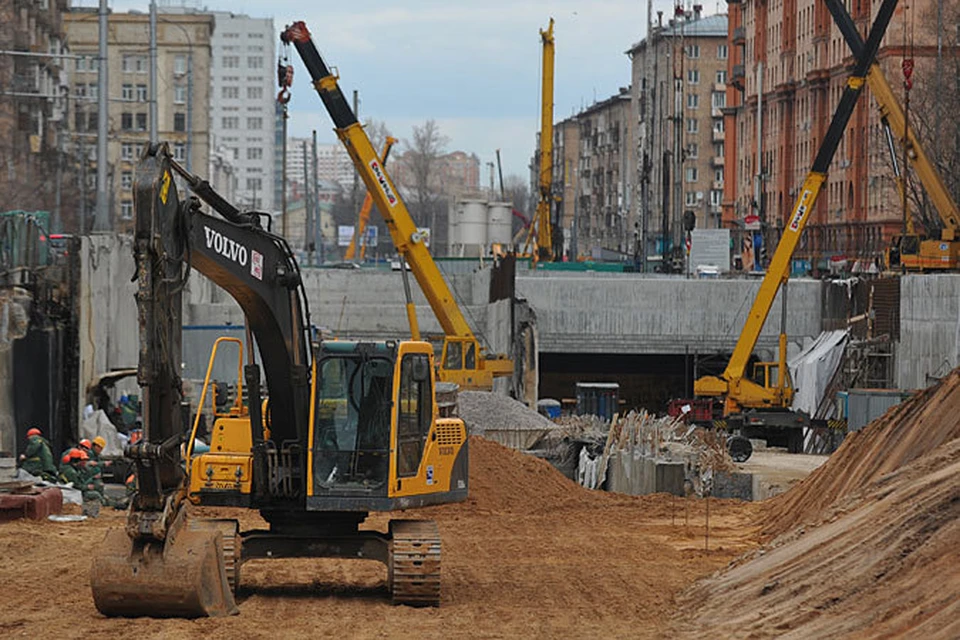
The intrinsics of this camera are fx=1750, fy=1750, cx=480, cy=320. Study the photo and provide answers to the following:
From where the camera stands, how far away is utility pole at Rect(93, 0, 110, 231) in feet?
Answer: 126

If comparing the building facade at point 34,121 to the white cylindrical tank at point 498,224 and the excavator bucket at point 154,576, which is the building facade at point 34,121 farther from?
the excavator bucket at point 154,576

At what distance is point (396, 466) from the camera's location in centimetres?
1656

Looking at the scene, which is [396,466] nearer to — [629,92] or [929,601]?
[929,601]

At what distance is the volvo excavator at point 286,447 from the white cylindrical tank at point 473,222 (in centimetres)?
5875

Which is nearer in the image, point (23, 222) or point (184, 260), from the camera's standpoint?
point (184, 260)

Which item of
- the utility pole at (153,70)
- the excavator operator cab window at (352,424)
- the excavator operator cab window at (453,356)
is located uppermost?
the utility pole at (153,70)

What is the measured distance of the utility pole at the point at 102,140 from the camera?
38.3 m

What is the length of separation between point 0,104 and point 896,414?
2338 inches

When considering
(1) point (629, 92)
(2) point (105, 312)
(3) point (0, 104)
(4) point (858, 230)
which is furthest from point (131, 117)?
(2) point (105, 312)

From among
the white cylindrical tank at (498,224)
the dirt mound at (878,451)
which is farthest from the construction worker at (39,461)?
the white cylindrical tank at (498,224)

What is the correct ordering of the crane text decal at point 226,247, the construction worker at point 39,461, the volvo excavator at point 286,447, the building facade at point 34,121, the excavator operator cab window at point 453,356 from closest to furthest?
1. the volvo excavator at point 286,447
2. the crane text decal at point 226,247
3. the construction worker at point 39,461
4. the excavator operator cab window at point 453,356
5. the building facade at point 34,121

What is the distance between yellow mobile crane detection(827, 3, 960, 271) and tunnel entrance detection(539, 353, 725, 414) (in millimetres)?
7523

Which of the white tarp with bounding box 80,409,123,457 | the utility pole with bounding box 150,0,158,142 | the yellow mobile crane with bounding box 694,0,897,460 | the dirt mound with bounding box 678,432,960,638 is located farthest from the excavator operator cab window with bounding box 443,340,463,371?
the dirt mound with bounding box 678,432,960,638

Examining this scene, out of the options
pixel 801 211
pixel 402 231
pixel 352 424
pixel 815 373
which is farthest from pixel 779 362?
pixel 352 424
